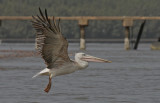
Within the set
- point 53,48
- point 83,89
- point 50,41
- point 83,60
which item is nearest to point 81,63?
point 83,60

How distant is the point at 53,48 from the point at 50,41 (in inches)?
12.0

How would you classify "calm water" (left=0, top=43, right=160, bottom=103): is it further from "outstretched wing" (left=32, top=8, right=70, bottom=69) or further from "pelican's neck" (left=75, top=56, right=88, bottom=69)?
"outstretched wing" (left=32, top=8, right=70, bottom=69)

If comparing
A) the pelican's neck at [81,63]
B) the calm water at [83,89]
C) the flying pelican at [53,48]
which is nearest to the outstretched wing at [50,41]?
the flying pelican at [53,48]

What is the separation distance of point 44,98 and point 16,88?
285cm

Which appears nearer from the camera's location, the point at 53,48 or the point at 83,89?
Result: the point at 53,48

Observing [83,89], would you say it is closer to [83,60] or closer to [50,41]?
[83,60]

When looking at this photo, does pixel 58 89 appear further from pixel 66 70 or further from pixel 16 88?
pixel 66 70

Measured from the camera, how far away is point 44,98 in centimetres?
1605

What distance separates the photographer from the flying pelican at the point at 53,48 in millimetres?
14344

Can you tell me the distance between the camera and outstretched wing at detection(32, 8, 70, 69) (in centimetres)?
1432

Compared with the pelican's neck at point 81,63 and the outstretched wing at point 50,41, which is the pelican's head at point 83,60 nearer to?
the pelican's neck at point 81,63

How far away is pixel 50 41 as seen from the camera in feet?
48.1

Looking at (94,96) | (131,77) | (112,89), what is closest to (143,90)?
(112,89)

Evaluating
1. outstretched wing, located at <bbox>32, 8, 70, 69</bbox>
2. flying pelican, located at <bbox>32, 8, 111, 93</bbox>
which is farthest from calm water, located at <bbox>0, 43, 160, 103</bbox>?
outstretched wing, located at <bbox>32, 8, 70, 69</bbox>
